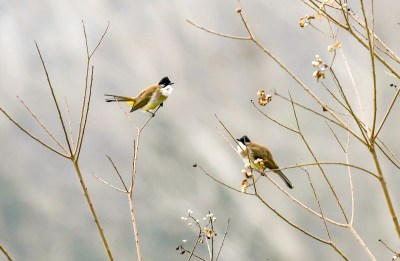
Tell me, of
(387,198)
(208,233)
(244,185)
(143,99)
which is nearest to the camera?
(387,198)

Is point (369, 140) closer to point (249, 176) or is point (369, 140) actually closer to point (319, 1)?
point (249, 176)

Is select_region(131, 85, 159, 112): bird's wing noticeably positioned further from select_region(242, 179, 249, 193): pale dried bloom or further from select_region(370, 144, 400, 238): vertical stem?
select_region(370, 144, 400, 238): vertical stem

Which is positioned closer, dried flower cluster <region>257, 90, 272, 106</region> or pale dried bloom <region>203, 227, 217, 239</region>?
dried flower cluster <region>257, 90, 272, 106</region>

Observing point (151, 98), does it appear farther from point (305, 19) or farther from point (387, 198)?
point (387, 198)

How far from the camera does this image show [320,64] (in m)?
2.34

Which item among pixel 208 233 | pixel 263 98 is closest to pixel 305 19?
pixel 263 98

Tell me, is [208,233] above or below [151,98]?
below

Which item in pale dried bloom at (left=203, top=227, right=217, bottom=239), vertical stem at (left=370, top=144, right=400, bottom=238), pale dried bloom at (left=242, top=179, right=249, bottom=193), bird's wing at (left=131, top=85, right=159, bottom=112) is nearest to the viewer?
vertical stem at (left=370, top=144, right=400, bottom=238)

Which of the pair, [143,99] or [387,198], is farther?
[143,99]

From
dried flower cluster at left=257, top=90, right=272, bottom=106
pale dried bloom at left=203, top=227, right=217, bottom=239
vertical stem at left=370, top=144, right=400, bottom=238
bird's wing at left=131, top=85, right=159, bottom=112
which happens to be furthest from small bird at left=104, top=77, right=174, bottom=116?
vertical stem at left=370, top=144, right=400, bottom=238

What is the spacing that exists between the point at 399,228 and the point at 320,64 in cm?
82

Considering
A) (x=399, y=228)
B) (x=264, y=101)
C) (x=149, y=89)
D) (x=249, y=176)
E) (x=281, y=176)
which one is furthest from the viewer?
(x=149, y=89)

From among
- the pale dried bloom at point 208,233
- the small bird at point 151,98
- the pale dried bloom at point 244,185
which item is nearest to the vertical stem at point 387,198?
the pale dried bloom at point 244,185

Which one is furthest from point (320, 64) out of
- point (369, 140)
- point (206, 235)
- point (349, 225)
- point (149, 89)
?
point (149, 89)
